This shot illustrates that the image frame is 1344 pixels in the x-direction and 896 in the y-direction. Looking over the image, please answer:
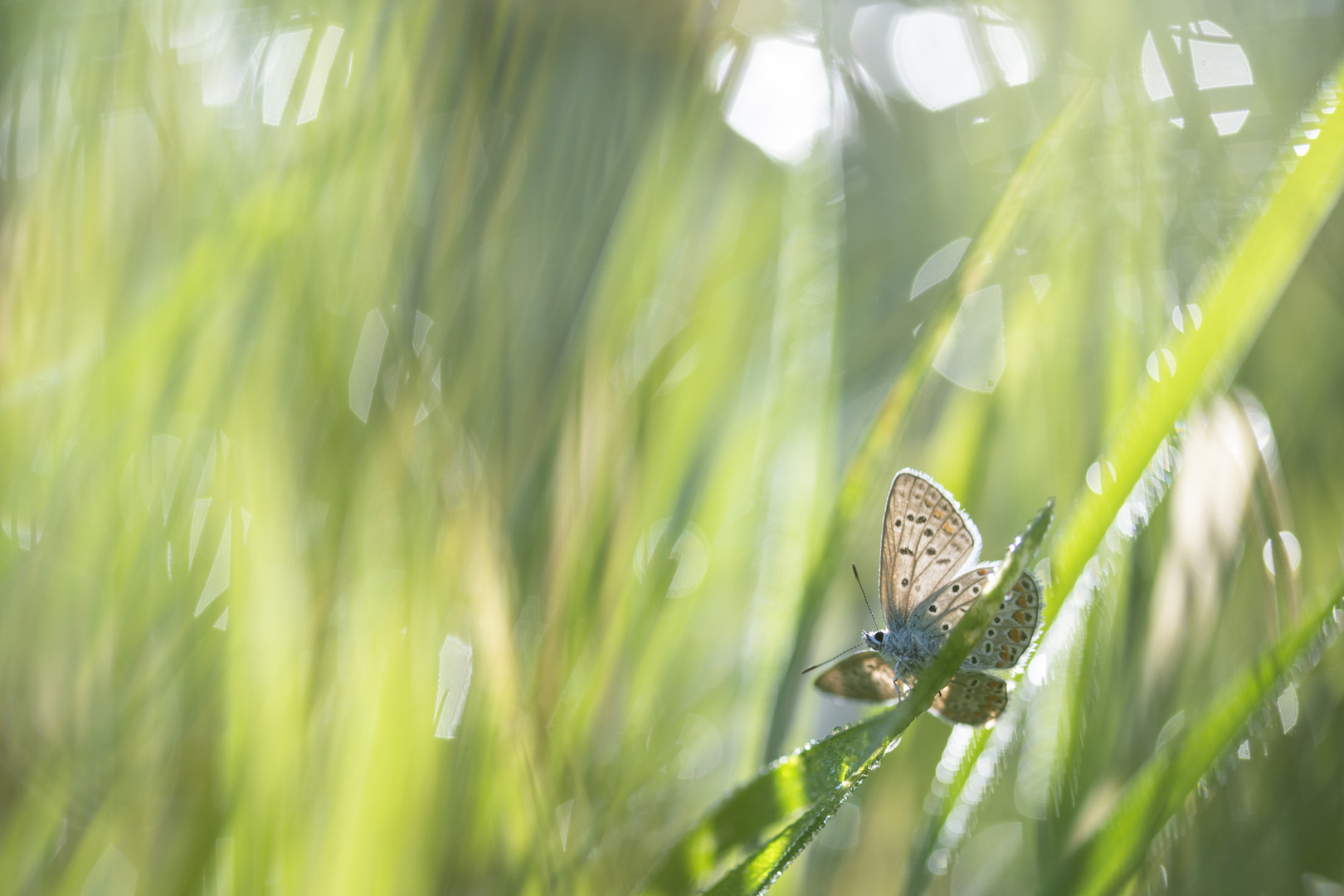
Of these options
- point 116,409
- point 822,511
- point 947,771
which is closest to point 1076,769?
point 947,771

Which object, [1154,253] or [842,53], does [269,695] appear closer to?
[1154,253]

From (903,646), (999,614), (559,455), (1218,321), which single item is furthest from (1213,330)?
(559,455)

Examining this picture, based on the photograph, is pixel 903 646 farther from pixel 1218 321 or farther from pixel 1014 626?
pixel 1218 321

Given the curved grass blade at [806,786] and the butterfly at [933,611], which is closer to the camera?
the curved grass blade at [806,786]

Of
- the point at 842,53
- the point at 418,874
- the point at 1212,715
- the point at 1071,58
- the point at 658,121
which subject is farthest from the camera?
the point at 842,53

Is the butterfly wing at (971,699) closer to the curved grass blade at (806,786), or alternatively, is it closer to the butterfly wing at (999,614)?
the butterfly wing at (999,614)

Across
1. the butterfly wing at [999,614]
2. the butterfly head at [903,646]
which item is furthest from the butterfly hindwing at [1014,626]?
the butterfly head at [903,646]

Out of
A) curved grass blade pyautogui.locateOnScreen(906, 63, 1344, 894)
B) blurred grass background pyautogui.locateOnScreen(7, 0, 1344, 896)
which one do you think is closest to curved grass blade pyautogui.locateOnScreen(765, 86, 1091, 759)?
blurred grass background pyautogui.locateOnScreen(7, 0, 1344, 896)

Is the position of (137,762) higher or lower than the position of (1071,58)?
lower
